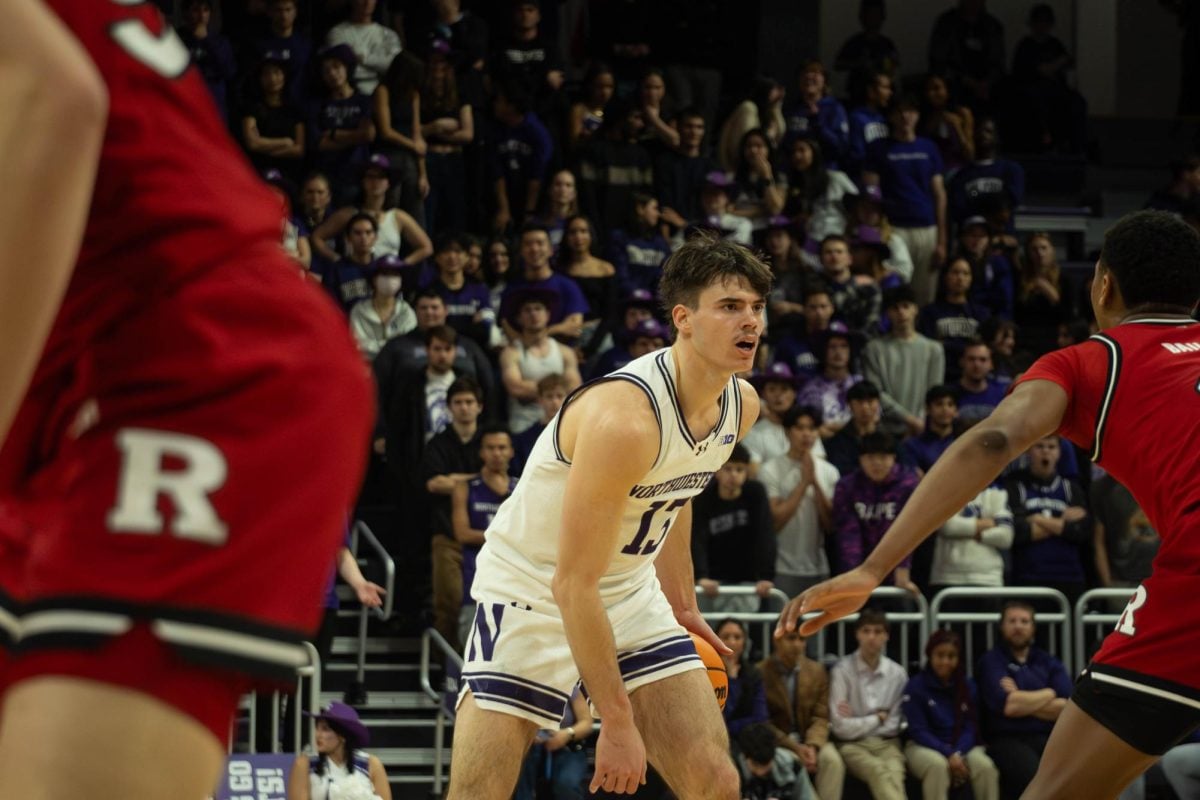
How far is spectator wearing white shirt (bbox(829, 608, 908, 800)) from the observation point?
11258 mm

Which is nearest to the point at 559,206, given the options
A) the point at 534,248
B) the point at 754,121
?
the point at 534,248

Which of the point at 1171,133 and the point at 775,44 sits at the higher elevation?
the point at 775,44

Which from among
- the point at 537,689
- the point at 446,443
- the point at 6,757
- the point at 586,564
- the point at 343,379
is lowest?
the point at 446,443

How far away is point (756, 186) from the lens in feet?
51.0

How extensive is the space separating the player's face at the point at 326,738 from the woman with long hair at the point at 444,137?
20.3ft

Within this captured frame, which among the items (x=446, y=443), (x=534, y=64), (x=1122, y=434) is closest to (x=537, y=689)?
(x=1122, y=434)

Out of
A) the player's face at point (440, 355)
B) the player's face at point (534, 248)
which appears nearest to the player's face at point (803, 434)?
the player's face at point (534, 248)

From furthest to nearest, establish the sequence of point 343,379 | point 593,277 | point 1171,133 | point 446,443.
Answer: point 1171,133 → point 593,277 → point 446,443 → point 343,379

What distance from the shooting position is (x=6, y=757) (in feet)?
6.21

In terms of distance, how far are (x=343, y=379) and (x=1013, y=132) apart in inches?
712

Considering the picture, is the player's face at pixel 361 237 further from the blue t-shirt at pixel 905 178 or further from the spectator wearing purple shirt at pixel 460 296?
Result: the blue t-shirt at pixel 905 178

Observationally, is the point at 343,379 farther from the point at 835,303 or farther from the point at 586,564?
the point at 835,303

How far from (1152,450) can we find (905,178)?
1164 cm

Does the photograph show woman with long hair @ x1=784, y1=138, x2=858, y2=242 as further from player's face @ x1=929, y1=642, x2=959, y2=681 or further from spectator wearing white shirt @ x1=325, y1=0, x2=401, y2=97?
player's face @ x1=929, y1=642, x2=959, y2=681
